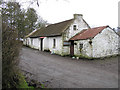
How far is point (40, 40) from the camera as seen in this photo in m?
24.2

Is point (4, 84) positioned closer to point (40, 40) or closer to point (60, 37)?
point (60, 37)

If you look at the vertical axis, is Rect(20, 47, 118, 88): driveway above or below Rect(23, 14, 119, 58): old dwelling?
below

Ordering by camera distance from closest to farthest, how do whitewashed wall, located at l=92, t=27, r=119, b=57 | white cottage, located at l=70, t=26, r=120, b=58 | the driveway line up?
the driveway < white cottage, located at l=70, t=26, r=120, b=58 < whitewashed wall, located at l=92, t=27, r=119, b=57

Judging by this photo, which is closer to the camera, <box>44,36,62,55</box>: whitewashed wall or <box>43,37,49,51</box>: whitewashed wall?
<box>44,36,62,55</box>: whitewashed wall

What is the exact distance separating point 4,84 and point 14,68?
0.69 metres

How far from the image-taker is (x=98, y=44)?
15.0m

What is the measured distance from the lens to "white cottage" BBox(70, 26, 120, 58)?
14.6 metres

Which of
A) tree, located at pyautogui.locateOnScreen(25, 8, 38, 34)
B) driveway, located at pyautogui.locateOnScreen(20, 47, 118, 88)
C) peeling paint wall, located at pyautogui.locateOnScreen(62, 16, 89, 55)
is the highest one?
tree, located at pyautogui.locateOnScreen(25, 8, 38, 34)

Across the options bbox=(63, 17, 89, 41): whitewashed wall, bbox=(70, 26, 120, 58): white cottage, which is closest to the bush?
bbox=(70, 26, 120, 58): white cottage

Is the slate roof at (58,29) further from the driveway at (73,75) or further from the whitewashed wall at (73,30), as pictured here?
the driveway at (73,75)

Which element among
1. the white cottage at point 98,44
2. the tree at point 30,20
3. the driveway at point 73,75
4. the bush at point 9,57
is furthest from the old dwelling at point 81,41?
the tree at point 30,20

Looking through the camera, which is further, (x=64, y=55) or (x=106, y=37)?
(x=64, y=55)

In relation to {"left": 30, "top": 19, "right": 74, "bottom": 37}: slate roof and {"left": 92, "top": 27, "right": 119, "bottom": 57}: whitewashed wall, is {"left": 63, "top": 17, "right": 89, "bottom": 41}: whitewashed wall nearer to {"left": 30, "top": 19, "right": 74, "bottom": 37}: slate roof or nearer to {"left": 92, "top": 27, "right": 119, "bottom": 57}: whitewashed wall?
{"left": 30, "top": 19, "right": 74, "bottom": 37}: slate roof

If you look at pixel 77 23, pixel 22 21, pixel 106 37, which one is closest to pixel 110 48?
pixel 106 37
